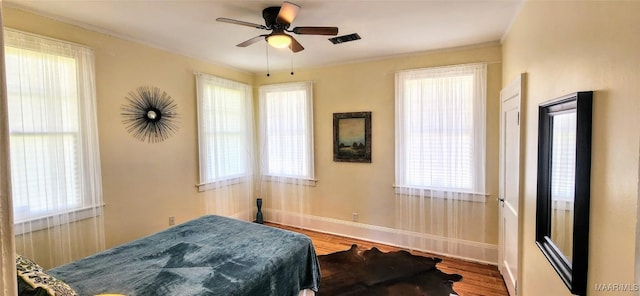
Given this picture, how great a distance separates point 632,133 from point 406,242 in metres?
3.13

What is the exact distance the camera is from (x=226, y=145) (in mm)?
4289

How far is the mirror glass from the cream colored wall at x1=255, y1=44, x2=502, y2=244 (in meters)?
1.86

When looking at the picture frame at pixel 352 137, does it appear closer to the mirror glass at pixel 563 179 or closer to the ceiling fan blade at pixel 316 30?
the ceiling fan blade at pixel 316 30

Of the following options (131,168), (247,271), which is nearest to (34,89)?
(131,168)

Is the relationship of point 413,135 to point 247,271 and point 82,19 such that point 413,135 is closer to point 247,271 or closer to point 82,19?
point 247,271

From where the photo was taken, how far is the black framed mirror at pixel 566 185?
47.8 inches

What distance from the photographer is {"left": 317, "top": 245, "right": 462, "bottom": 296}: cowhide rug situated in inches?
110

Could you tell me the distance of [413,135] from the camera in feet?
12.0

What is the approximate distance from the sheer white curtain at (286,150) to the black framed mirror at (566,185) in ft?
10.1

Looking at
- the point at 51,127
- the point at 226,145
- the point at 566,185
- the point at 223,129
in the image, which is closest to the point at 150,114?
the point at 51,127

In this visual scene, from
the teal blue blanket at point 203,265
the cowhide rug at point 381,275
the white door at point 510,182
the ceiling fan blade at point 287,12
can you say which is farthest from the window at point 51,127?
the white door at point 510,182

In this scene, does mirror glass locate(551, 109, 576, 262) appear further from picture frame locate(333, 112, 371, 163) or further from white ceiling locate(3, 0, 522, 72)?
picture frame locate(333, 112, 371, 163)

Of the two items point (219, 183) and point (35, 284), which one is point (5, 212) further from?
point (219, 183)

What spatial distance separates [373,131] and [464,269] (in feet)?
6.55
